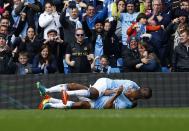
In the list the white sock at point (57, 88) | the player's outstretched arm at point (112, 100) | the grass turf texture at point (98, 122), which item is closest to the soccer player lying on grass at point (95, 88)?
the white sock at point (57, 88)

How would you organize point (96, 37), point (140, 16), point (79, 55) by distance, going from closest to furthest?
point (79, 55), point (140, 16), point (96, 37)

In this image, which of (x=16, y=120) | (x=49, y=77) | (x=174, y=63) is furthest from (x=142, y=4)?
(x=16, y=120)

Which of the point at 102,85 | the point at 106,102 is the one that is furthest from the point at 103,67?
the point at 106,102

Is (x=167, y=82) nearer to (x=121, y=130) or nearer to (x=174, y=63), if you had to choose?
(x=174, y=63)

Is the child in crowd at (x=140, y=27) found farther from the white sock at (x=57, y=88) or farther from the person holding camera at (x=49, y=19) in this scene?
the white sock at (x=57, y=88)

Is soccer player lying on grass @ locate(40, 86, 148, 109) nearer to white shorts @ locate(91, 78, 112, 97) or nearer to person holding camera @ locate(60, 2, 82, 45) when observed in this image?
white shorts @ locate(91, 78, 112, 97)

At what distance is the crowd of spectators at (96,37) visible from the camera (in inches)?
646

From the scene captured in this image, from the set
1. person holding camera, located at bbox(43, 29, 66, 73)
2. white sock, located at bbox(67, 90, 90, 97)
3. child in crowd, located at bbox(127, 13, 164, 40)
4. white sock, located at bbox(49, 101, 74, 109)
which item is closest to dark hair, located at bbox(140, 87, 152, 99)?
white sock, located at bbox(67, 90, 90, 97)

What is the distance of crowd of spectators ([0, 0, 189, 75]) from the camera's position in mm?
16406

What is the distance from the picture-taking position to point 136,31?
16.9m

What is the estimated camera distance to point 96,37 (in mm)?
17156

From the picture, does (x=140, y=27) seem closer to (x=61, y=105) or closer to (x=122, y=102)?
(x=122, y=102)

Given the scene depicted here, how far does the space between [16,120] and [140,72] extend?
5315 millimetres

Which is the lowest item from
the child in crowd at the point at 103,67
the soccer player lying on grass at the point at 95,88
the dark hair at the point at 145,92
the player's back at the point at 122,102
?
the player's back at the point at 122,102
